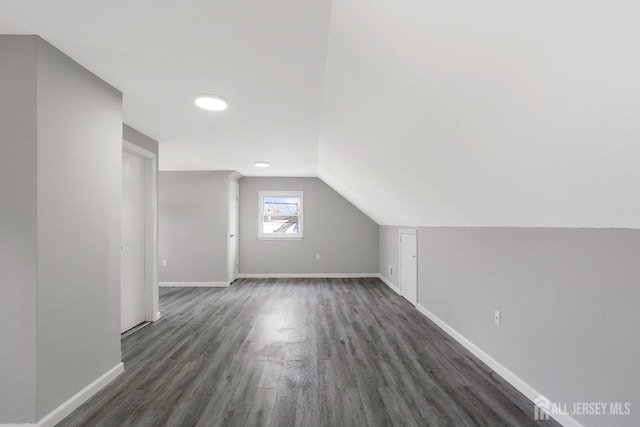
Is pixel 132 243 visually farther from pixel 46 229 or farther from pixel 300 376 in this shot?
pixel 300 376

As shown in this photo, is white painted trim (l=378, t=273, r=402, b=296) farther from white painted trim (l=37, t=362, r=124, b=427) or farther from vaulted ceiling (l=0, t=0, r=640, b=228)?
white painted trim (l=37, t=362, r=124, b=427)

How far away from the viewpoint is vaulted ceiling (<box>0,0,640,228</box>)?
923 mm

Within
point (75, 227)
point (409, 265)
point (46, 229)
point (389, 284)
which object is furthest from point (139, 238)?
point (389, 284)

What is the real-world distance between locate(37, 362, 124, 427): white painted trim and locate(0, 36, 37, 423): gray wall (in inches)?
3.8

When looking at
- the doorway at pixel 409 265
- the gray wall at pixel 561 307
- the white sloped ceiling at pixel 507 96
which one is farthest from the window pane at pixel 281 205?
the white sloped ceiling at pixel 507 96

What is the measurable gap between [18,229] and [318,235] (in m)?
5.12

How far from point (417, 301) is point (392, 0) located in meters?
3.76

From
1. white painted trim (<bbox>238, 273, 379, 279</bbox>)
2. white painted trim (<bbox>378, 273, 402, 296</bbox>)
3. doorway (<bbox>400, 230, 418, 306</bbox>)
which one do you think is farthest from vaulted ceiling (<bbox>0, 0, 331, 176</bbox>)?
white painted trim (<bbox>238, 273, 379, 279</bbox>)

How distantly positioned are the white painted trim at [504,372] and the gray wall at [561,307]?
0.04m

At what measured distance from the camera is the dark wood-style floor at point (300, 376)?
1.80 m

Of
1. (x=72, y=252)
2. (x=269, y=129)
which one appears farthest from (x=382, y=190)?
(x=72, y=252)

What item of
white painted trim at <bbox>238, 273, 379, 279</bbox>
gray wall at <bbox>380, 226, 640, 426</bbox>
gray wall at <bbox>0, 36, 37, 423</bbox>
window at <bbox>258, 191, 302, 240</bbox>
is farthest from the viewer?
window at <bbox>258, 191, 302, 240</bbox>

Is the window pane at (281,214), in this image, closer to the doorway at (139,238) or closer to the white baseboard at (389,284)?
the white baseboard at (389,284)

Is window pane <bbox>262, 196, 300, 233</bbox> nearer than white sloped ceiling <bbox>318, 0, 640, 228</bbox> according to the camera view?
No
